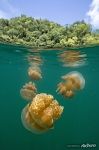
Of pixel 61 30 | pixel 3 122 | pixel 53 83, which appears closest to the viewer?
pixel 61 30

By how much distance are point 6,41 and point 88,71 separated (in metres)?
8.89

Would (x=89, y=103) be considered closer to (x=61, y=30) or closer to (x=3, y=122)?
(x=3, y=122)

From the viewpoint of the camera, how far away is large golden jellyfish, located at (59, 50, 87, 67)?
1504 centimetres

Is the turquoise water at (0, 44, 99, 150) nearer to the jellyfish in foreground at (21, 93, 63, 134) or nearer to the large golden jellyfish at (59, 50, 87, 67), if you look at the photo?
the large golden jellyfish at (59, 50, 87, 67)

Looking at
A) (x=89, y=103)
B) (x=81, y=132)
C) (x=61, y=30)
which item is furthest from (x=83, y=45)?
(x=89, y=103)

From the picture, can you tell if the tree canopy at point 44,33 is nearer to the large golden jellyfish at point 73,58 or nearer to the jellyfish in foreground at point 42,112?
Answer: the large golden jellyfish at point 73,58

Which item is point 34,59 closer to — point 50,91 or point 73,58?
point 73,58

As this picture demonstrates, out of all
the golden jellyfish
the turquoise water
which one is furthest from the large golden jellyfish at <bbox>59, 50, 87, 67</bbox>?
the golden jellyfish

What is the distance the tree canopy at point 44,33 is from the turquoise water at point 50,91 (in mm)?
533

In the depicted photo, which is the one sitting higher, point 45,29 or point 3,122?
point 45,29

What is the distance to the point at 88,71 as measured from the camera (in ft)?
70.3

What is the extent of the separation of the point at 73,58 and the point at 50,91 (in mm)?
11929

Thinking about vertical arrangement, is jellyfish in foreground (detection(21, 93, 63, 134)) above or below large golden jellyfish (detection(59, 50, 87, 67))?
below

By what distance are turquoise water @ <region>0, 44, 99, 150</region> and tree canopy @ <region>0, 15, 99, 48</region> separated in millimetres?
533
